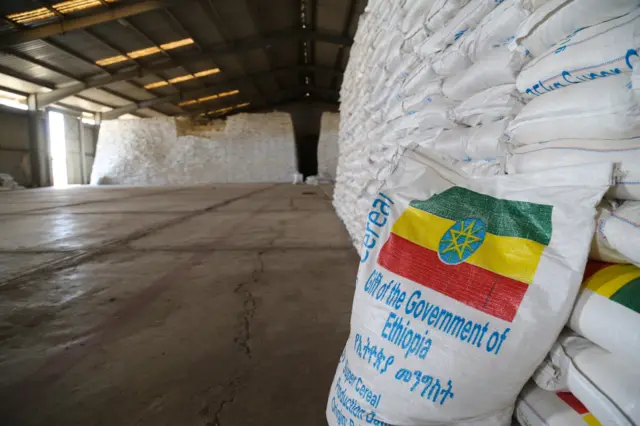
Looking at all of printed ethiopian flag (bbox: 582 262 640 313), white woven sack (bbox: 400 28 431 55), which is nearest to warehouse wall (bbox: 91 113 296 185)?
white woven sack (bbox: 400 28 431 55)

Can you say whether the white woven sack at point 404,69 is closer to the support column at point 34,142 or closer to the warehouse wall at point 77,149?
the support column at point 34,142

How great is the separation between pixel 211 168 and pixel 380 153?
1209 centimetres

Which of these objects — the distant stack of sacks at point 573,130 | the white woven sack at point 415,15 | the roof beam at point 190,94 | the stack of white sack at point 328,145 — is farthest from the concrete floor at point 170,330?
the roof beam at point 190,94

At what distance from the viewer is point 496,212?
621 millimetres

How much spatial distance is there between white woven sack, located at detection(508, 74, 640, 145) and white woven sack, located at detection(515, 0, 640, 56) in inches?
3.5

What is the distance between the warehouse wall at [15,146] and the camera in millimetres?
10289

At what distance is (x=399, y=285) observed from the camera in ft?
2.11

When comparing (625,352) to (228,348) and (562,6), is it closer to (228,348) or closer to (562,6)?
(562,6)

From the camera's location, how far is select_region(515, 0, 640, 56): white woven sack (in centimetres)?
51

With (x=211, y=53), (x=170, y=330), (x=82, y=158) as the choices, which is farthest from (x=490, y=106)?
(x=82, y=158)

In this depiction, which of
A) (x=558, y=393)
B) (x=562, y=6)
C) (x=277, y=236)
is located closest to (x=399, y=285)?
(x=558, y=393)

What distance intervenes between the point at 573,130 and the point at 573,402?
0.44 meters

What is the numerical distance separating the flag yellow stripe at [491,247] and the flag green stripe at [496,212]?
0.04ft

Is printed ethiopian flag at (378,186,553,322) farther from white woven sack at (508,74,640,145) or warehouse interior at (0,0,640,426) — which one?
white woven sack at (508,74,640,145)
